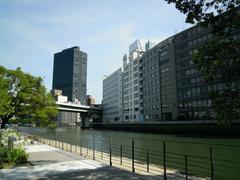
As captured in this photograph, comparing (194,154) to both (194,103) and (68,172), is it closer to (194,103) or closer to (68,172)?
(68,172)

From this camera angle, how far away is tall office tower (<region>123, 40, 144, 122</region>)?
123m

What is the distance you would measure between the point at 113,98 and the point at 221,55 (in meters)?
147

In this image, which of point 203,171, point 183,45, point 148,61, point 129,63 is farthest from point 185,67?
point 203,171

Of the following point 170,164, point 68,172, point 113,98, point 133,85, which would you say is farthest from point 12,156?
point 113,98

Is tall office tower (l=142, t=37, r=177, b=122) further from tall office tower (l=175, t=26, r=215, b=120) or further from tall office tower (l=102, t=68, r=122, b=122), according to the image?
tall office tower (l=102, t=68, r=122, b=122)

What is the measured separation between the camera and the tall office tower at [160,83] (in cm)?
9731

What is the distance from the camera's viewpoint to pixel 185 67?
89.6 meters

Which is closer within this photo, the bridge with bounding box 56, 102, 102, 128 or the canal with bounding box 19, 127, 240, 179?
the canal with bounding box 19, 127, 240, 179

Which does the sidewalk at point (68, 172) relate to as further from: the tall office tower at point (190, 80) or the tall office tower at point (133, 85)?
the tall office tower at point (133, 85)

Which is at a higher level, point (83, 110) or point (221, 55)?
point (83, 110)

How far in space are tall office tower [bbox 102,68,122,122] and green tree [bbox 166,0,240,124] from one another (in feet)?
436

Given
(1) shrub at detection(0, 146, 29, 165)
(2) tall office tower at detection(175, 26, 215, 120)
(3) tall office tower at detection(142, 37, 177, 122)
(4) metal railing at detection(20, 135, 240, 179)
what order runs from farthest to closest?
(3) tall office tower at detection(142, 37, 177, 122), (2) tall office tower at detection(175, 26, 215, 120), (1) shrub at detection(0, 146, 29, 165), (4) metal railing at detection(20, 135, 240, 179)

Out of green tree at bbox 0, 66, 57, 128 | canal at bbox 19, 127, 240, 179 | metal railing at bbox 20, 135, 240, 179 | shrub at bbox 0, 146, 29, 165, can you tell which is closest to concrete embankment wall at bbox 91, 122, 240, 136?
canal at bbox 19, 127, 240, 179

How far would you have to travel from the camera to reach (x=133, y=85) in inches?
5098
